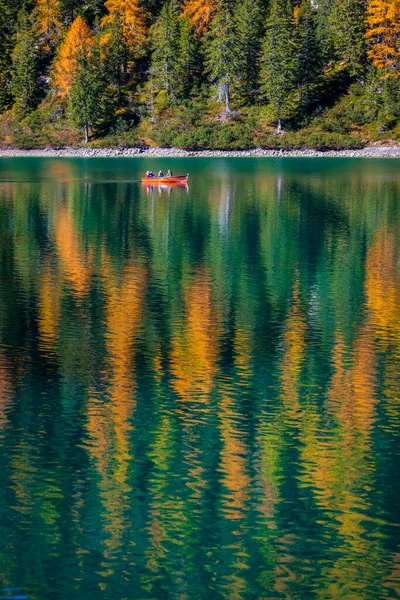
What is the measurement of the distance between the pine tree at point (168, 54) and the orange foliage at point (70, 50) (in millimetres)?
15725

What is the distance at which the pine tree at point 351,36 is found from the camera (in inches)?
6186

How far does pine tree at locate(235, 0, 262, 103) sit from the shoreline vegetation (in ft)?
49.2

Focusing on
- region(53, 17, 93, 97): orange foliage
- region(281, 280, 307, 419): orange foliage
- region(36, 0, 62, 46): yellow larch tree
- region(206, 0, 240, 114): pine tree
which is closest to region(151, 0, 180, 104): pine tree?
region(206, 0, 240, 114): pine tree

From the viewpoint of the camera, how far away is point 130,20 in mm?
177875

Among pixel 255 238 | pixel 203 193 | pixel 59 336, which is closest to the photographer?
pixel 59 336

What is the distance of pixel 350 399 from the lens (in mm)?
27625

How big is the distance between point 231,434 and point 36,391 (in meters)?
7.33

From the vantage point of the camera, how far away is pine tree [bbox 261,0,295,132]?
154 m

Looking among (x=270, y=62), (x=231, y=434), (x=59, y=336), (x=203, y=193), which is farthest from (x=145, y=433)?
(x=270, y=62)

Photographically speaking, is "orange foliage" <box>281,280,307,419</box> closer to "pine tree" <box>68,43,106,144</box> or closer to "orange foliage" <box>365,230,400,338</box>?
"orange foliage" <box>365,230,400,338</box>

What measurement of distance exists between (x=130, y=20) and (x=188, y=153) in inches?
1522

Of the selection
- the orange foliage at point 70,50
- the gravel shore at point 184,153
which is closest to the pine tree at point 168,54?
the gravel shore at point 184,153

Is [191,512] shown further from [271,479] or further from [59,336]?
[59,336]

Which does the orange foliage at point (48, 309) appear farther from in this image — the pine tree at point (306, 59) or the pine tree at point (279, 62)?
the pine tree at point (306, 59)
